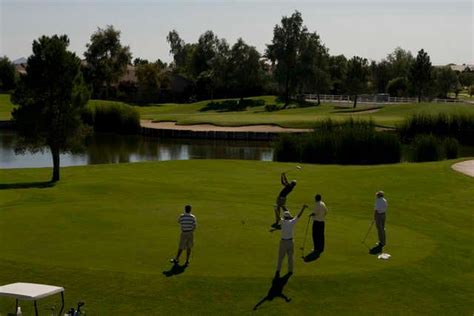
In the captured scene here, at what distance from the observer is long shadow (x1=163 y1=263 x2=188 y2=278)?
18.7 meters

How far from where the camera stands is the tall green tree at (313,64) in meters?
120

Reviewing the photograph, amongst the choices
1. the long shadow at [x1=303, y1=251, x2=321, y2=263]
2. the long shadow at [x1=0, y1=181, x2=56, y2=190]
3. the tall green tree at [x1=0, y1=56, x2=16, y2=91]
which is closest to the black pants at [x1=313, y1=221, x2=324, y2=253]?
the long shadow at [x1=303, y1=251, x2=321, y2=263]

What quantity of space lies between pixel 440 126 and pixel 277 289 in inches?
2457

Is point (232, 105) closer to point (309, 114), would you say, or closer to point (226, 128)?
point (309, 114)

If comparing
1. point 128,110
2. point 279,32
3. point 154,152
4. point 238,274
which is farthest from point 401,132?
point 238,274

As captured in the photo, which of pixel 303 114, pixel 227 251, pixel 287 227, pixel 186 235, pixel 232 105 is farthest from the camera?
pixel 232 105

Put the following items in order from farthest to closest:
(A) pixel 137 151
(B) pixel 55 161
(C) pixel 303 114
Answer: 1. (C) pixel 303 114
2. (A) pixel 137 151
3. (B) pixel 55 161

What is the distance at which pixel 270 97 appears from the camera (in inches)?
5054

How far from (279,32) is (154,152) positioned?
56.8m

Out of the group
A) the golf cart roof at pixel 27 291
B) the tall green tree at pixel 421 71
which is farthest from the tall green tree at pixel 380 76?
the golf cart roof at pixel 27 291

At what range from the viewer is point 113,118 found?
98500 millimetres

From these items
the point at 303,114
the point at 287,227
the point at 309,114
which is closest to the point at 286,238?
the point at 287,227

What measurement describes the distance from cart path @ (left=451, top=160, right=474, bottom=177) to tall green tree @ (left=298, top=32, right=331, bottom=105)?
7518cm

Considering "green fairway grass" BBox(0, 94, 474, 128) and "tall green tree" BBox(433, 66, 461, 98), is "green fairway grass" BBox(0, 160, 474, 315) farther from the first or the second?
"tall green tree" BBox(433, 66, 461, 98)
